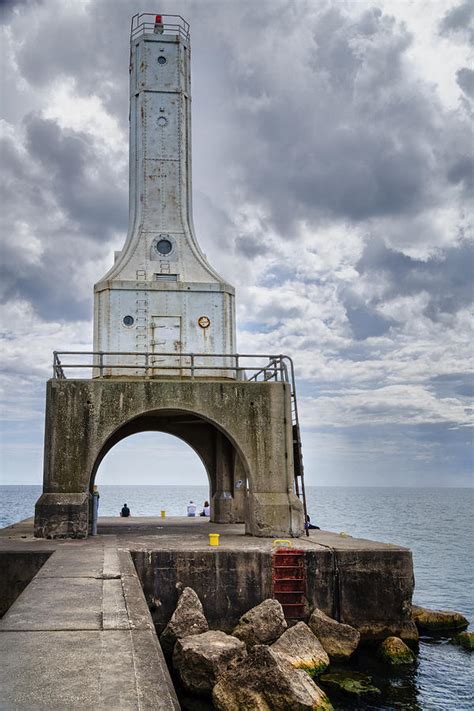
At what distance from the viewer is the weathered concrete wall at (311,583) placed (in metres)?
16.2

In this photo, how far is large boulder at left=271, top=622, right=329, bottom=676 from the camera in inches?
561

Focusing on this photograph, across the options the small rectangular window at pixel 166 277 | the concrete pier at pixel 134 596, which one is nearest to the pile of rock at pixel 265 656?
the concrete pier at pixel 134 596

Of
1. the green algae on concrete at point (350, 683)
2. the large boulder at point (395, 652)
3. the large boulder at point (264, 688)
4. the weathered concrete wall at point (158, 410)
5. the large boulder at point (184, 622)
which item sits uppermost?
the weathered concrete wall at point (158, 410)

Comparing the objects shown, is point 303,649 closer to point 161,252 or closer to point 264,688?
point 264,688

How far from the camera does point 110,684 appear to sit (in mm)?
Answer: 5879

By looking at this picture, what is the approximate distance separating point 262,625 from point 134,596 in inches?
243

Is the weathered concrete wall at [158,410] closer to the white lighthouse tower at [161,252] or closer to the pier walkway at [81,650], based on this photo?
the white lighthouse tower at [161,252]

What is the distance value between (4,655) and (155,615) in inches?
391

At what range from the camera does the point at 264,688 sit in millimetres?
11672

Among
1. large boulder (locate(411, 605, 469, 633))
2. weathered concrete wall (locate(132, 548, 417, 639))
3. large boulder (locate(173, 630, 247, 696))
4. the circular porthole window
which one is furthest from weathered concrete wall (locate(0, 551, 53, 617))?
the circular porthole window

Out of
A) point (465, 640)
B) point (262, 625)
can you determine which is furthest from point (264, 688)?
point (465, 640)

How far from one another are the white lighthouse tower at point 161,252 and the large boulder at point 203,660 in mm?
10068

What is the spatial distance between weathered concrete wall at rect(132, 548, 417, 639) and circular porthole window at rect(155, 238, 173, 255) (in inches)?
444

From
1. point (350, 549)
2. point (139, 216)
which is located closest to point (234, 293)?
point (139, 216)
